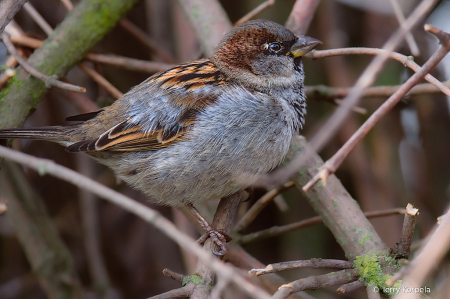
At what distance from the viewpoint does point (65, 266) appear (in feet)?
9.45

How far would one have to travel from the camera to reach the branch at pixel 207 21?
9.05 ft

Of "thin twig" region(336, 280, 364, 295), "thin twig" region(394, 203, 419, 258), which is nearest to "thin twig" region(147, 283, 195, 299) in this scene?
"thin twig" region(336, 280, 364, 295)

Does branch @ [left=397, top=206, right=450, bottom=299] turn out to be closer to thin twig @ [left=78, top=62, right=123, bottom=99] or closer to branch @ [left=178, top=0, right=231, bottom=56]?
branch @ [left=178, top=0, right=231, bottom=56]

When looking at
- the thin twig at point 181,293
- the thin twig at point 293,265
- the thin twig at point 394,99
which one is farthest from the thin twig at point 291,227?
the thin twig at point 394,99

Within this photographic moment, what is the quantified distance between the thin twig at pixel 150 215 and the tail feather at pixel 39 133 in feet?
3.15

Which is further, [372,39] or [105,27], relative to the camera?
[372,39]

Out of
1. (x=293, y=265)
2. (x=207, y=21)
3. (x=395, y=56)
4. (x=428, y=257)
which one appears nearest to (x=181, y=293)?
(x=293, y=265)

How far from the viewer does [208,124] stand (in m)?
2.22

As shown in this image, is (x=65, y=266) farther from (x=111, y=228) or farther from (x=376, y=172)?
(x=376, y=172)

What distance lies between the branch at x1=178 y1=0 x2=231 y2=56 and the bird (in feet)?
0.72

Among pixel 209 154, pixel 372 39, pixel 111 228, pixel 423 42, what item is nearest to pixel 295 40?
pixel 209 154

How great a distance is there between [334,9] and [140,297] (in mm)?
3008

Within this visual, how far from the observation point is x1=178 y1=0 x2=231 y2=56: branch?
2.76 metres

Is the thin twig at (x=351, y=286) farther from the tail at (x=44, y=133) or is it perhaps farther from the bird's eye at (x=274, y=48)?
the tail at (x=44, y=133)
